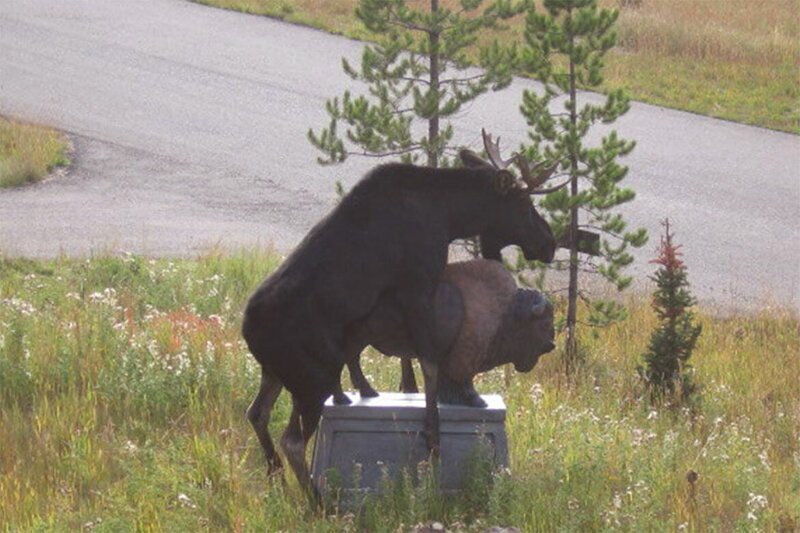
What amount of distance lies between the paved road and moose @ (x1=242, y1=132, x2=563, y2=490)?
607 centimetres

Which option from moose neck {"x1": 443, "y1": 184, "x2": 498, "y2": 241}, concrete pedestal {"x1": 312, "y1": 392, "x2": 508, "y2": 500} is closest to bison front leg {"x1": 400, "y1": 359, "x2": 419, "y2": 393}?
concrete pedestal {"x1": 312, "y1": 392, "x2": 508, "y2": 500}

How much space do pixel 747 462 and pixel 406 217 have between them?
225cm

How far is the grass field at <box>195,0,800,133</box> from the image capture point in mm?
19562

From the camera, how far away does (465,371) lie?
7020 mm

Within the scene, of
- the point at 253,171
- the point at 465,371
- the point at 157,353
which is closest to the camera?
the point at 465,371

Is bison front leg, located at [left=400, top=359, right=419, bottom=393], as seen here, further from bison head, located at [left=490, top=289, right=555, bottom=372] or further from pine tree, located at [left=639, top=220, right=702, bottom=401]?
pine tree, located at [left=639, top=220, right=702, bottom=401]

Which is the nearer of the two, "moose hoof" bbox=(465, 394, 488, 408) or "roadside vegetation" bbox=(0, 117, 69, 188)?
"moose hoof" bbox=(465, 394, 488, 408)

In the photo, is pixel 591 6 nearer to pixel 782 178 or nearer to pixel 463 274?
pixel 463 274

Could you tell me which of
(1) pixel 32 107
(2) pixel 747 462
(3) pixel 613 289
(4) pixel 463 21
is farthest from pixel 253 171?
(2) pixel 747 462

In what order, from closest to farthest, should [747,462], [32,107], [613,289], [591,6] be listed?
1. [747,462]
2. [591,6]
3. [613,289]
4. [32,107]

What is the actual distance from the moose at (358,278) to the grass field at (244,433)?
0.42 metres

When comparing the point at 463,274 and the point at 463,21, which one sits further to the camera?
the point at 463,21

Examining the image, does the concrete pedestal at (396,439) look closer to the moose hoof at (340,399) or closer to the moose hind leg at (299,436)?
the moose hoof at (340,399)

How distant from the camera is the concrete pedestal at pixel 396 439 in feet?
23.0
